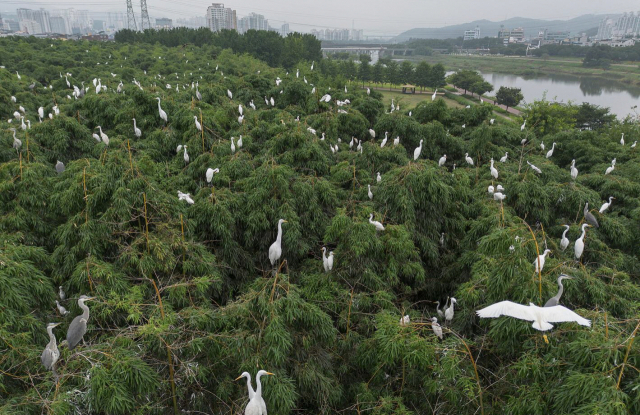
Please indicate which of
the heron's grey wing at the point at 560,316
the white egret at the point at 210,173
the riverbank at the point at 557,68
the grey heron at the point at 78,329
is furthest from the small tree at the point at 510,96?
the grey heron at the point at 78,329

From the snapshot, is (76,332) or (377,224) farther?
(377,224)

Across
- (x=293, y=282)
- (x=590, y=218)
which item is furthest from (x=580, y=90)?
(x=293, y=282)

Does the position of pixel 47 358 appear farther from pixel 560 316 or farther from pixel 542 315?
pixel 560 316

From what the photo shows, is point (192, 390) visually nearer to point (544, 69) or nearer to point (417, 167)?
point (417, 167)

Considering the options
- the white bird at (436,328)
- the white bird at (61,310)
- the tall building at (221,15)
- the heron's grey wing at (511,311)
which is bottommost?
the white bird at (61,310)

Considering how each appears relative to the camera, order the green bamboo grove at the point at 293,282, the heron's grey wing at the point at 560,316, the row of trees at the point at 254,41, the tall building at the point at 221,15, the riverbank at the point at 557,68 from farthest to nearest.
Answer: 1. the tall building at the point at 221,15
2. the riverbank at the point at 557,68
3. the row of trees at the point at 254,41
4. the green bamboo grove at the point at 293,282
5. the heron's grey wing at the point at 560,316

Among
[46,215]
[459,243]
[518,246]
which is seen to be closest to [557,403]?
[518,246]

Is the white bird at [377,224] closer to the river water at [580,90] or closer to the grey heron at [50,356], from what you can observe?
the grey heron at [50,356]

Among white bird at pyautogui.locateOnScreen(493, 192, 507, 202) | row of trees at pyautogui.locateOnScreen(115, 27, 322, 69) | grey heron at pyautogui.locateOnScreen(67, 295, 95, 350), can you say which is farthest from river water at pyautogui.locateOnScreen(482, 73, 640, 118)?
grey heron at pyautogui.locateOnScreen(67, 295, 95, 350)

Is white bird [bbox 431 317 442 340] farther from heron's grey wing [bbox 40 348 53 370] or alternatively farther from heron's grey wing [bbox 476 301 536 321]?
heron's grey wing [bbox 40 348 53 370]
